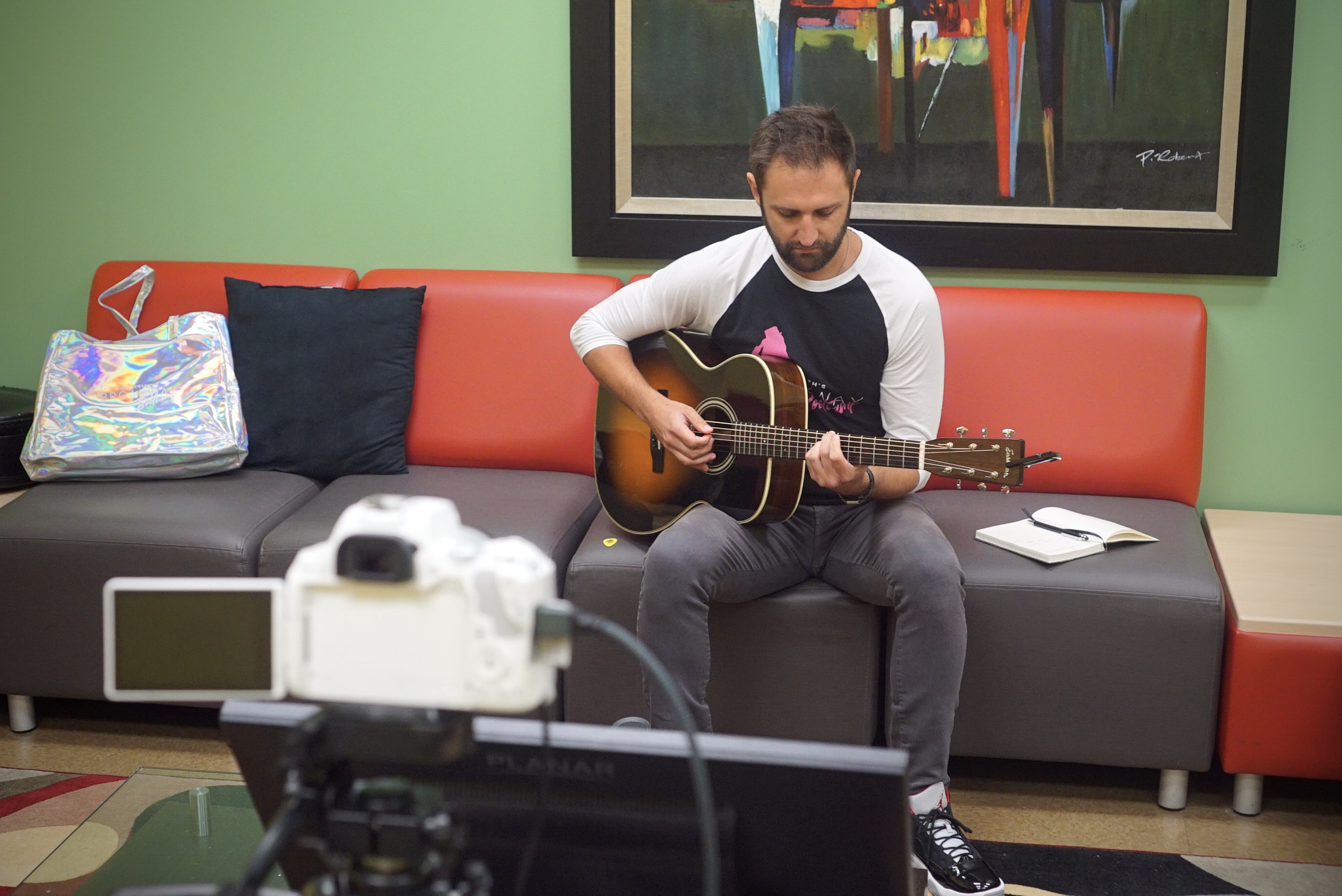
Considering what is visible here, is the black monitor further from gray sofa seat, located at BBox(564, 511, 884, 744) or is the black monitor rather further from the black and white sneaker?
gray sofa seat, located at BBox(564, 511, 884, 744)

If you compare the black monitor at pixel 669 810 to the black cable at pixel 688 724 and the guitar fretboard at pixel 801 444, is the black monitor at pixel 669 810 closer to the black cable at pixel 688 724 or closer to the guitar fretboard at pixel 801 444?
the black cable at pixel 688 724

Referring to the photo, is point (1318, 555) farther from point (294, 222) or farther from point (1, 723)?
point (1, 723)

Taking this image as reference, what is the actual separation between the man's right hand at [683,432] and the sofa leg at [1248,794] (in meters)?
1.11

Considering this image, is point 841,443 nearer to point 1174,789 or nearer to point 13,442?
point 1174,789

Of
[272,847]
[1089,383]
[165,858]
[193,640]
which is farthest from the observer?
[1089,383]

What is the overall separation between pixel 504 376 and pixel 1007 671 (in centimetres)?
126

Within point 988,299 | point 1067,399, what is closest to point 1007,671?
point 1067,399

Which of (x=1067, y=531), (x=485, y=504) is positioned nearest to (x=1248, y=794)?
(x=1067, y=531)

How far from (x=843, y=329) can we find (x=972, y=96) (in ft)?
2.56

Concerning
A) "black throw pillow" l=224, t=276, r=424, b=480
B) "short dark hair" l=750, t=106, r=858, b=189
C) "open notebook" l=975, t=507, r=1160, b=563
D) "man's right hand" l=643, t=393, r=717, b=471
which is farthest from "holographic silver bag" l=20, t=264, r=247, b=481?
"open notebook" l=975, t=507, r=1160, b=563

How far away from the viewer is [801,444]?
6.95 ft

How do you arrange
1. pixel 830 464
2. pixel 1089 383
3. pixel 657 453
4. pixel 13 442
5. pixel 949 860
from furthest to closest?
pixel 13 442, pixel 1089 383, pixel 657 453, pixel 830 464, pixel 949 860

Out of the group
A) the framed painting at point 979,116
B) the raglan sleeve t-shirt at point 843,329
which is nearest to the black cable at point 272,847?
the raglan sleeve t-shirt at point 843,329

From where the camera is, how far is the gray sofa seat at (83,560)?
2348 mm
